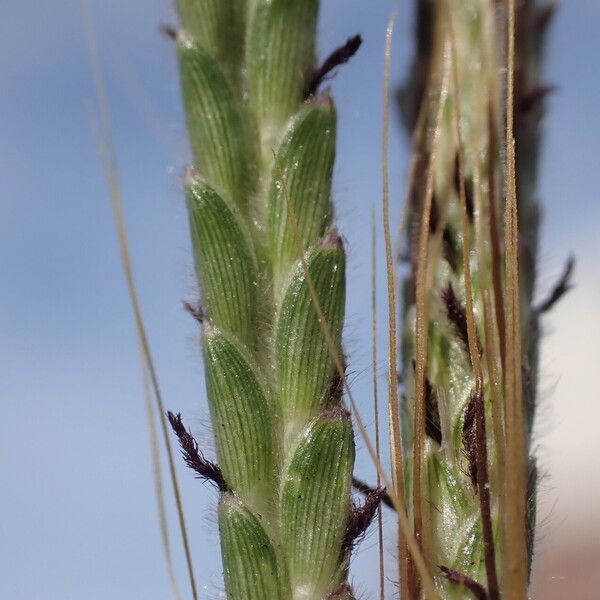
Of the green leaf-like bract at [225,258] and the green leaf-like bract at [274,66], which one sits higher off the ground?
the green leaf-like bract at [274,66]

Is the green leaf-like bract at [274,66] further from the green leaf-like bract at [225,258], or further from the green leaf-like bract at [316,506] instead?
the green leaf-like bract at [316,506]

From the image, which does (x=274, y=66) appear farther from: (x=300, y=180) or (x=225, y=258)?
(x=225, y=258)

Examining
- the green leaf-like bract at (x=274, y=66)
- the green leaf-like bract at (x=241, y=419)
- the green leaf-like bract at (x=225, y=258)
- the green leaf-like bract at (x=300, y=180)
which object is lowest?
the green leaf-like bract at (x=241, y=419)

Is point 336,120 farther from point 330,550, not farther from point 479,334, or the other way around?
point 330,550

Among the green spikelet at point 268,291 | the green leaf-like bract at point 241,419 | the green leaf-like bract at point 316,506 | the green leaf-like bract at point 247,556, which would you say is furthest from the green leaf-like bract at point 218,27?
the green leaf-like bract at point 247,556

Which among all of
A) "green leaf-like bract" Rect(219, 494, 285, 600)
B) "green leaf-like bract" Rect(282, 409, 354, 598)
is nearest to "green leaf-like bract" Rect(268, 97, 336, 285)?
"green leaf-like bract" Rect(282, 409, 354, 598)

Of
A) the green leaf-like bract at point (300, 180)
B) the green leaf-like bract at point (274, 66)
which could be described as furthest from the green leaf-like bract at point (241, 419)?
the green leaf-like bract at point (274, 66)
